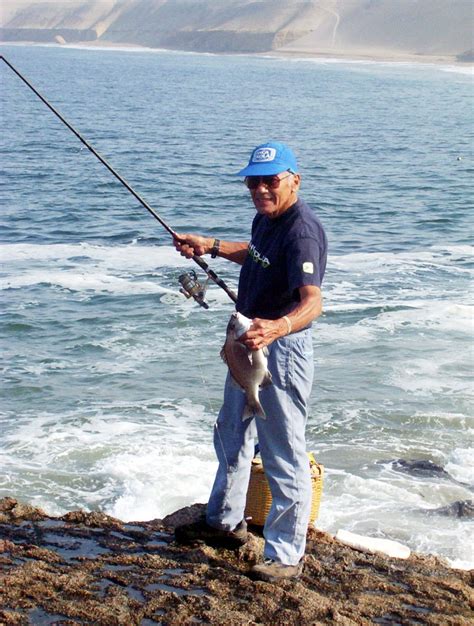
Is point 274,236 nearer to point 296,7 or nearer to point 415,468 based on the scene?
point 415,468

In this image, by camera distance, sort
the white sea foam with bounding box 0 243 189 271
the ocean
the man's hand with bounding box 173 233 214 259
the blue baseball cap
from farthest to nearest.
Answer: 1. the white sea foam with bounding box 0 243 189 271
2. the ocean
3. the man's hand with bounding box 173 233 214 259
4. the blue baseball cap

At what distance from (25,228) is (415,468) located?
13078mm

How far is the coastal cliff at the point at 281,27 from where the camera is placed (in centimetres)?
14188

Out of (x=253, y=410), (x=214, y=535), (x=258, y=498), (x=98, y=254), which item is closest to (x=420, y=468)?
(x=258, y=498)

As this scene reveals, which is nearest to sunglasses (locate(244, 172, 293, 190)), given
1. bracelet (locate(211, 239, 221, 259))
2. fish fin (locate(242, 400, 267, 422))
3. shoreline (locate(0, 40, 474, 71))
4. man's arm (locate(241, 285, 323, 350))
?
man's arm (locate(241, 285, 323, 350))

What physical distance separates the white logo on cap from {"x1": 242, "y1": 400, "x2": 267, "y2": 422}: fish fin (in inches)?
44.9

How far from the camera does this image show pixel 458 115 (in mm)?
51656

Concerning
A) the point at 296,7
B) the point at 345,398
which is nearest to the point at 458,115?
the point at 345,398

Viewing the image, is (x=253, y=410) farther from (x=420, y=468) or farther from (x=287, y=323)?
(x=420, y=468)

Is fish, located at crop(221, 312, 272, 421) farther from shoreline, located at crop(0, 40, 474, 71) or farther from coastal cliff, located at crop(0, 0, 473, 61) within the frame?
coastal cliff, located at crop(0, 0, 473, 61)

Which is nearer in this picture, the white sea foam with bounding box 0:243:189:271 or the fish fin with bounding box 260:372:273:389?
the fish fin with bounding box 260:372:273:389

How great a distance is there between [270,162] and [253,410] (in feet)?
3.85

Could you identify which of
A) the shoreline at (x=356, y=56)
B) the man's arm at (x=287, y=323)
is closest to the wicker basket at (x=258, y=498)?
the man's arm at (x=287, y=323)

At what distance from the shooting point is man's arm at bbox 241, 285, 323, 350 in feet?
15.1
